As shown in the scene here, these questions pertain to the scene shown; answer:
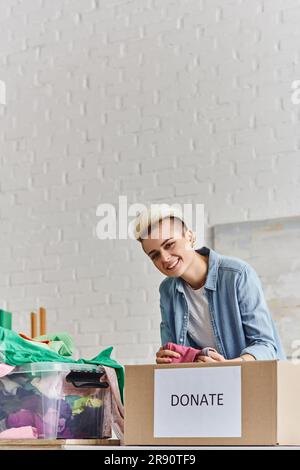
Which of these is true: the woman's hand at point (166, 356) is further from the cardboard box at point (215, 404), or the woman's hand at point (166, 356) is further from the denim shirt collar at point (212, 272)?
the denim shirt collar at point (212, 272)

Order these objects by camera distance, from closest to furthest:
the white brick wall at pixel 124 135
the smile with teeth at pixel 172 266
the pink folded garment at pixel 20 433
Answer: the pink folded garment at pixel 20 433 < the smile with teeth at pixel 172 266 < the white brick wall at pixel 124 135

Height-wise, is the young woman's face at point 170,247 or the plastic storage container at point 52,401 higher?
the young woman's face at point 170,247

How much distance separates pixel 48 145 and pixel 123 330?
1.22 m

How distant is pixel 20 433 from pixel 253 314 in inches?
28.1

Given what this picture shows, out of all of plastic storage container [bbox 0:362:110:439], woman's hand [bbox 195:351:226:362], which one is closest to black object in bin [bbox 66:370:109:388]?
plastic storage container [bbox 0:362:110:439]

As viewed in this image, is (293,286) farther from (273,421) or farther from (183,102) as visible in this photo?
(273,421)

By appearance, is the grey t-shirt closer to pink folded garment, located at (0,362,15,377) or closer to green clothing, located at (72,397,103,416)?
green clothing, located at (72,397,103,416)

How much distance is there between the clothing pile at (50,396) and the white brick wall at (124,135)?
2.41 metres

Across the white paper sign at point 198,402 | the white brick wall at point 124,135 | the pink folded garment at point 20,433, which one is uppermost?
the white brick wall at point 124,135

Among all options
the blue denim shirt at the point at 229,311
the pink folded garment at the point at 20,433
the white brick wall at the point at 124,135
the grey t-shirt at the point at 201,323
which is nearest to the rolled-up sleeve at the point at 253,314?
the blue denim shirt at the point at 229,311

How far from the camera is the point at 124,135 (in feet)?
15.2

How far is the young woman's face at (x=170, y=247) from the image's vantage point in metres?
2.08

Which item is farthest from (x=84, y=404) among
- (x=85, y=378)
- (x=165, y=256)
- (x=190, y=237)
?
(x=190, y=237)

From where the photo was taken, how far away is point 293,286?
399 cm
